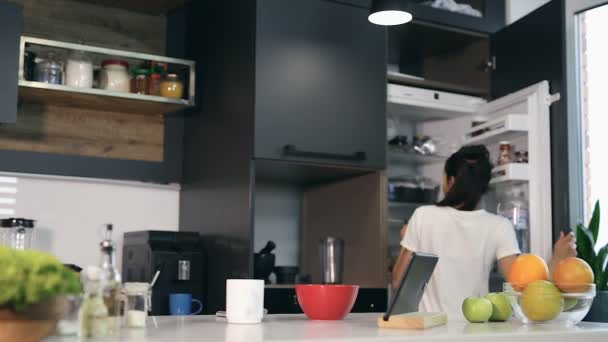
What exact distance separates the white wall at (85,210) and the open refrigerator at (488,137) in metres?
1.01

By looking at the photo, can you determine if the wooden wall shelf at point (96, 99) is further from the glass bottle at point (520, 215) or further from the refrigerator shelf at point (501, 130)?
the glass bottle at point (520, 215)

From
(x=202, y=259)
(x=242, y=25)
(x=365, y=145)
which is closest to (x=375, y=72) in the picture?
(x=365, y=145)

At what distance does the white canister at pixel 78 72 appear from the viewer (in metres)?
3.08

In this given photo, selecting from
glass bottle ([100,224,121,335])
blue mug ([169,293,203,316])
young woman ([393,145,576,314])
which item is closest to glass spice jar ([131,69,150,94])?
blue mug ([169,293,203,316])

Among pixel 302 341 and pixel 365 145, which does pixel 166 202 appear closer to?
pixel 365 145

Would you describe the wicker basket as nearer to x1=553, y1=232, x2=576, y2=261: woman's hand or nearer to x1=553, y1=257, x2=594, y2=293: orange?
x1=553, y1=257, x2=594, y2=293: orange

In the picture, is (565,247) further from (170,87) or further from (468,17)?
(170,87)

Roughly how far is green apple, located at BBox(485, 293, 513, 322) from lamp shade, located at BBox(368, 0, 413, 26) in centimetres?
103

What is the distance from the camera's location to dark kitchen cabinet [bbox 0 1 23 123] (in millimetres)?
2861

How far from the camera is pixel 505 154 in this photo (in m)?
3.30

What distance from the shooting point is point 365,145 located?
3289 mm

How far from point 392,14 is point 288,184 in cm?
139

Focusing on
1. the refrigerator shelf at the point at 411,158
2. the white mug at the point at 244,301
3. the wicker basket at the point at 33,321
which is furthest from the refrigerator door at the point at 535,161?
the wicker basket at the point at 33,321

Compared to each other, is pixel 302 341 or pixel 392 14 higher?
pixel 392 14
